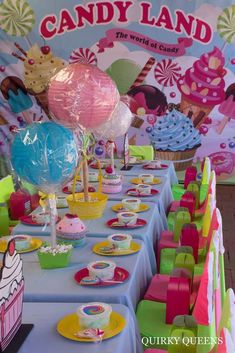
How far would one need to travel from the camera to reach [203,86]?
5590 millimetres

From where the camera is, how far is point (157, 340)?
1845 millimetres

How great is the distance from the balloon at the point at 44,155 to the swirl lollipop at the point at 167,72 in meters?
3.82

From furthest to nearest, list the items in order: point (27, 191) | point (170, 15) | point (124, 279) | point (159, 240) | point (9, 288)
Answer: point (170, 15)
point (27, 191)
point (159, 240)
point (124, 279)
point (9, 288)

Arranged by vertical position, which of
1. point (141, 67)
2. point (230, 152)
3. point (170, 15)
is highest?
point (170, 15)

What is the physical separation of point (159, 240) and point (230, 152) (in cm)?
321

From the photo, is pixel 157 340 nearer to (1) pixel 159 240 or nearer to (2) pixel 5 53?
(1) pixel 159 240

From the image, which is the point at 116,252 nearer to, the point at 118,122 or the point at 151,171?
the point at 118,122

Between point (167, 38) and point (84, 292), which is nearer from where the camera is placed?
point (84, 292)

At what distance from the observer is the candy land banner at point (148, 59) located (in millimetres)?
5559

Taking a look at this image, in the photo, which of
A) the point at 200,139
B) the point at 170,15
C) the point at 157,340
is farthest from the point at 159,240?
the point at 170,15

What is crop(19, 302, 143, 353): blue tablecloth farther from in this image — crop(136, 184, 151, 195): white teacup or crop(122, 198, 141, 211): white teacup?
crop(136, 184, 151, 195): white teacup

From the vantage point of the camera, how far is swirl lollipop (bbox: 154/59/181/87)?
18.5ft

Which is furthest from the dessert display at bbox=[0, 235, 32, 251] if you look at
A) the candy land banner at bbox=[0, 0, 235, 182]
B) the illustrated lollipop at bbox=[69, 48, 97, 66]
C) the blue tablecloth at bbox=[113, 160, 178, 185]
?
the illustrated lollipop at bbox=[69, 48, 97, 66]

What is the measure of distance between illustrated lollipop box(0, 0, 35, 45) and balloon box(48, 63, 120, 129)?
361cm
